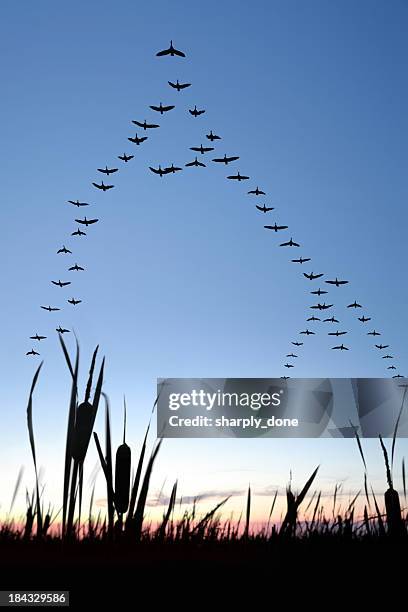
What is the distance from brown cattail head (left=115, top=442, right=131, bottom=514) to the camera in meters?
5.35

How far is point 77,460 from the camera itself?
546cm

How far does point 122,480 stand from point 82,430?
470mm

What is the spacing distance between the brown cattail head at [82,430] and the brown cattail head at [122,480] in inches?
10.5

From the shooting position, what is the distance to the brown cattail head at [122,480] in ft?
→ 17.5

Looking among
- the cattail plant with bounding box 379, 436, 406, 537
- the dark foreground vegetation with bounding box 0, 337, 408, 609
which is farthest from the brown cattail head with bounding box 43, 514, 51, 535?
the cattail plant with bounding box 379, 436, 406, 537

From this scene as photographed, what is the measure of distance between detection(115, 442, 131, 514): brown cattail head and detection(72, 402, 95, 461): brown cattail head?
0.27 metres

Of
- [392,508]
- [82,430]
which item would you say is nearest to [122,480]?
[82,430]

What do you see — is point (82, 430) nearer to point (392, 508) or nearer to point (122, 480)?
point (122, 480)

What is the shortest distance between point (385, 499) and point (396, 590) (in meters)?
2.05

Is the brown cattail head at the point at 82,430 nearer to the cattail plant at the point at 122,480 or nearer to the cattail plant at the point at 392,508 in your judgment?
the cattail plant at the point at 122,480

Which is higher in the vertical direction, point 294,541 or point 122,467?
point 122,467

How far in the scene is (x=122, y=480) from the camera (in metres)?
5.35

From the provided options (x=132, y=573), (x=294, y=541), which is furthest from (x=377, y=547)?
(x=132, y=573)

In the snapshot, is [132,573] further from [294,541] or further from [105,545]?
[294,541]
